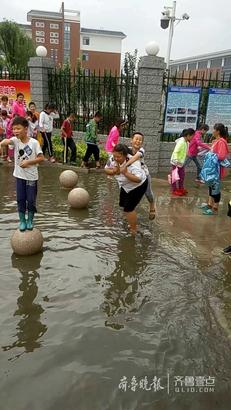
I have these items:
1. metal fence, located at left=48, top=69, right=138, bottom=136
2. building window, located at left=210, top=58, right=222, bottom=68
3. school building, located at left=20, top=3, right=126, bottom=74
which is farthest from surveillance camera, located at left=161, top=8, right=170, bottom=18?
school building, located at left=20, top=3, right=126, bottom=74

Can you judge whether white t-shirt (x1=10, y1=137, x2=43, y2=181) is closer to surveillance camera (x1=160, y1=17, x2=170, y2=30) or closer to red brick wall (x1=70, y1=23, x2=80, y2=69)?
surveillance camera (x1=160, y1=17, x2=170, y2=30)

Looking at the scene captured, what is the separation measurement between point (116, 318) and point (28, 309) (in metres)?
0.99

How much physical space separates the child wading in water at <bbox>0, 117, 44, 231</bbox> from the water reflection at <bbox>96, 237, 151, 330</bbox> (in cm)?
154

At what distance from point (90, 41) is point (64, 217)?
3151 inches

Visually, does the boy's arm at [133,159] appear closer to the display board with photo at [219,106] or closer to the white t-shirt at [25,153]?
the white t-shirt at [25,153]

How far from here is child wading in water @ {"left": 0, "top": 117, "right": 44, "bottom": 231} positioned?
526 centimetres

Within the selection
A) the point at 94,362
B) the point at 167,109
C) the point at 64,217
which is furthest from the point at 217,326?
the point at 167,109

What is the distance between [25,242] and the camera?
523 centimetres

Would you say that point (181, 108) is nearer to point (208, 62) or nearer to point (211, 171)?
point (211, 171)

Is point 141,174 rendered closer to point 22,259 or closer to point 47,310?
point 22,259

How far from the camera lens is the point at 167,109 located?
36.8 feet

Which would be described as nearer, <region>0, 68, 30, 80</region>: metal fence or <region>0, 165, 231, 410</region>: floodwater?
<region>0, 165, 231, 410</region>: floodwater

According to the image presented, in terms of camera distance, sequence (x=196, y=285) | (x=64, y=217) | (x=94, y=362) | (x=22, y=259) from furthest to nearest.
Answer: (x=64, y=217)
(x=22, y=259)
(x=196, y=285)
(x=94, y=362)

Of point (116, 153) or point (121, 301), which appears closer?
point (121, 301)
